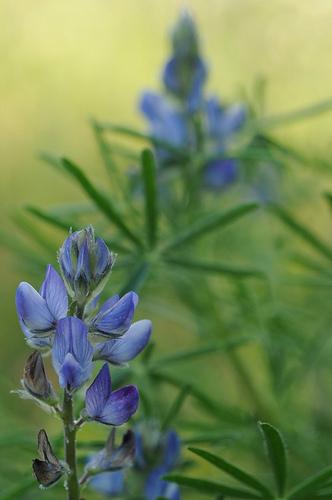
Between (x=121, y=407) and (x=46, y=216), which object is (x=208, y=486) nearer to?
(x=121, y=407)

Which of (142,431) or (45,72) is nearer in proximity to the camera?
(142,431)

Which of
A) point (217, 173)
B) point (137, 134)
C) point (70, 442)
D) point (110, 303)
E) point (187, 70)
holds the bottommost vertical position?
point (70, 442)

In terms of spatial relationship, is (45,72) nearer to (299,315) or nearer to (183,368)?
(183,368)

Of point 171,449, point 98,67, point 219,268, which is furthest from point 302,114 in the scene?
point 98,67

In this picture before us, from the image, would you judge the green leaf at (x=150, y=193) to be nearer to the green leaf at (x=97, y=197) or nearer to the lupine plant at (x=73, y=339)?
the green leaf at (x=97, y=197)

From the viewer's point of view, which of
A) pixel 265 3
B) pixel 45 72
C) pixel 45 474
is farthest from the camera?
pixel 45 72

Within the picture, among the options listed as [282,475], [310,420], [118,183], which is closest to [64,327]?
[282,475]
